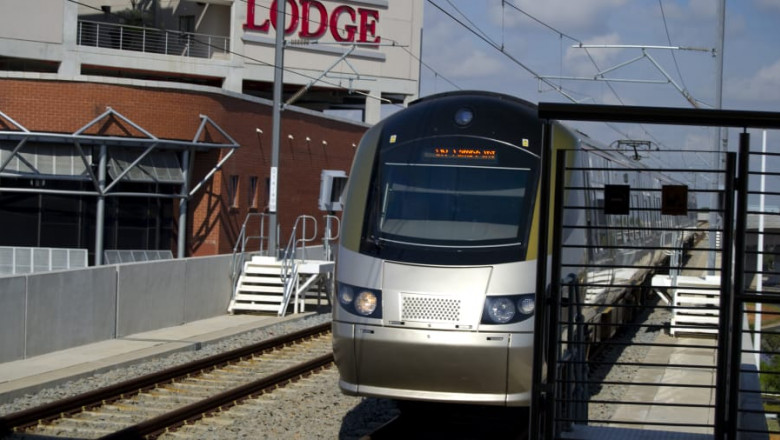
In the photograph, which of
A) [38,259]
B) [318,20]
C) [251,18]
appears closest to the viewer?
[38,259]

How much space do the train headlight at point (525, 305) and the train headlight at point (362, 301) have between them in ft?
3.94

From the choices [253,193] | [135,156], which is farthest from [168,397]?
[253,193]

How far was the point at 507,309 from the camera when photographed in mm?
8281

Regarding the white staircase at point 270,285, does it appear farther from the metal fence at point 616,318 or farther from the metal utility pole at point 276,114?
the metal fence at point 616,318

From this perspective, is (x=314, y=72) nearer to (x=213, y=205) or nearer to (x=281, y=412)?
(x=213, y=205)

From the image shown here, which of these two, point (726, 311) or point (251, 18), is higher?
point (251, 18)

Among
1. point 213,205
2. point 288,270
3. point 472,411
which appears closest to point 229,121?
point 213,205

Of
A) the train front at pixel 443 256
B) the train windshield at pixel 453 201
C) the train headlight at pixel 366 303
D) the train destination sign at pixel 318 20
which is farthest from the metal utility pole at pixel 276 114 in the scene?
the train destination sign at pixel 318 20

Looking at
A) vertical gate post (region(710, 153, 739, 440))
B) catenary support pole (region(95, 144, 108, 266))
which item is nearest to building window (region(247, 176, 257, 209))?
catenary support pole (region(95, 144, 108, 266))

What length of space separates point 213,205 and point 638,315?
12.4m

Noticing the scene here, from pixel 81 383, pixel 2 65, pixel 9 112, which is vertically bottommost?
pixel 81 383

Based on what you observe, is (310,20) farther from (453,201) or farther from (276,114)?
(453,201)

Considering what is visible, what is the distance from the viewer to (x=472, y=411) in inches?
422

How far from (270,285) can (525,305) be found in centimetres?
1366
